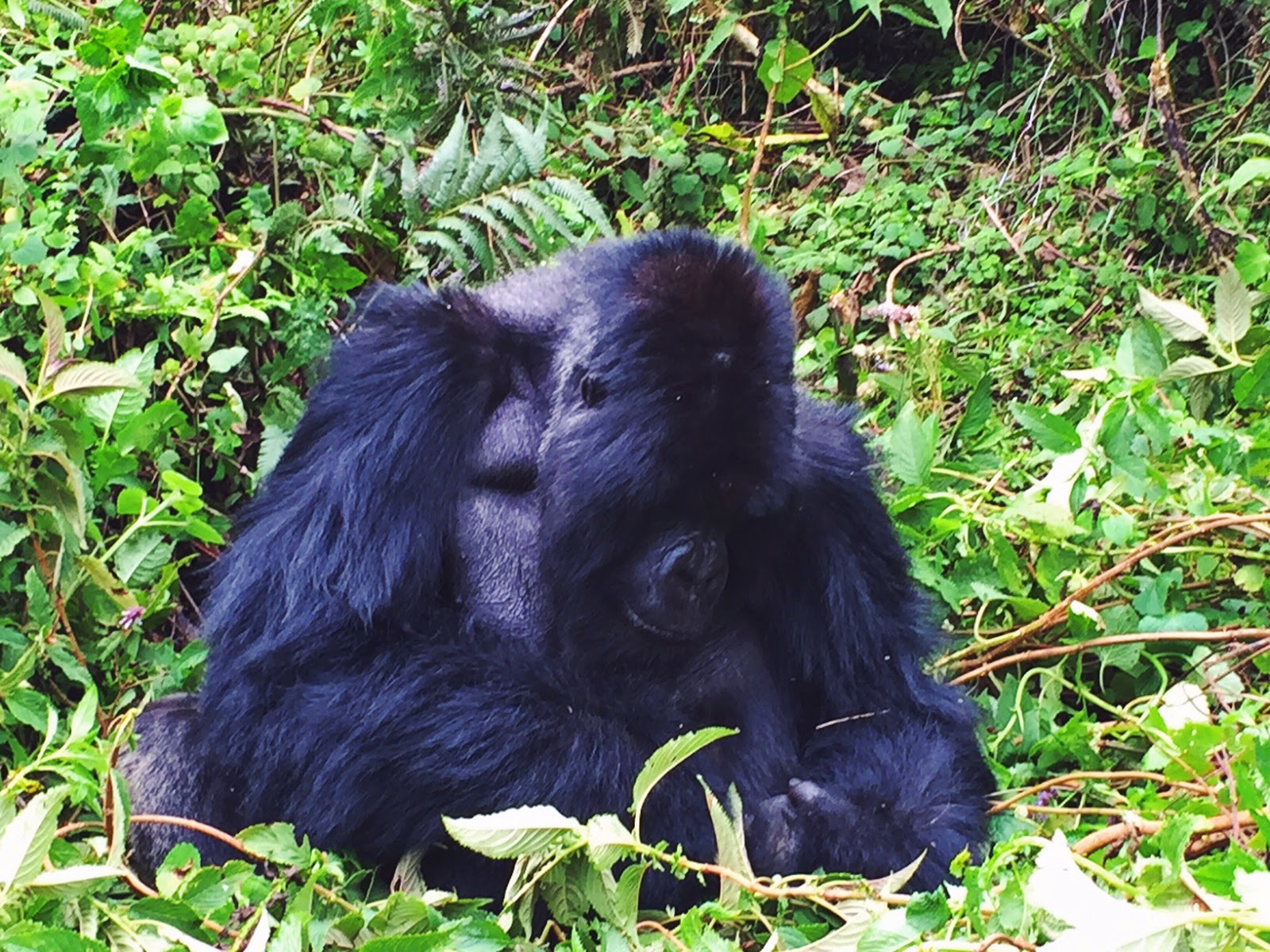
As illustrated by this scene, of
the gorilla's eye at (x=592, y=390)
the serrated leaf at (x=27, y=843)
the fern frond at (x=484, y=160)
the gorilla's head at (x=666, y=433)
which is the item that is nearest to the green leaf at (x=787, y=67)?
the fern frond at (x=484, y=160)

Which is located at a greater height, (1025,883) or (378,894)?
(1025,883)

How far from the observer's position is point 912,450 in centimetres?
415

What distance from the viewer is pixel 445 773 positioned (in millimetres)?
3039

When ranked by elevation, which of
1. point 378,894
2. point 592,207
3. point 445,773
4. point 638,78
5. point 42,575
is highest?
point 638,78

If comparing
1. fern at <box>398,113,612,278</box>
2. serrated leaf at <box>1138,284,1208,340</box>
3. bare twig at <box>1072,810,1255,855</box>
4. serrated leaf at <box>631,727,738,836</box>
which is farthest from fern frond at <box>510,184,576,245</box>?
bare twig at <box>1072,810,1255,855</box>

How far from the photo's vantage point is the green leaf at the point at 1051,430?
12.0ft

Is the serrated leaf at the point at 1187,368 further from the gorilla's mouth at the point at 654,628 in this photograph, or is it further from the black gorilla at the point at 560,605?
the gorilla's mouth at the point at 654,628

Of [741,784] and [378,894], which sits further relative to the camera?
[741,784]

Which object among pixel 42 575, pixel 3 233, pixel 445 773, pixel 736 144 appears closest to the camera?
pixel 445 773

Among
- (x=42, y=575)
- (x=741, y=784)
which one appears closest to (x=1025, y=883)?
(x=741, y=784)

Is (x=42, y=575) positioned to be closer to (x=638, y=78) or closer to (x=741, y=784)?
(x=741, y=784)

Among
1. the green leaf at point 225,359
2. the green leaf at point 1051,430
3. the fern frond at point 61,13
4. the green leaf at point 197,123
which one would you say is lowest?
the green leaf at point 1051,430

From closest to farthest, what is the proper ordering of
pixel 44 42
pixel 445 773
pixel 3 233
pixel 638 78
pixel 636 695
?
pixel 445 773, pixel 636 695, pixel 3 233, pixel 44 42, pixel 638 78

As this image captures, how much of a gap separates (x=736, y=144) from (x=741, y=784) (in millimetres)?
3596
